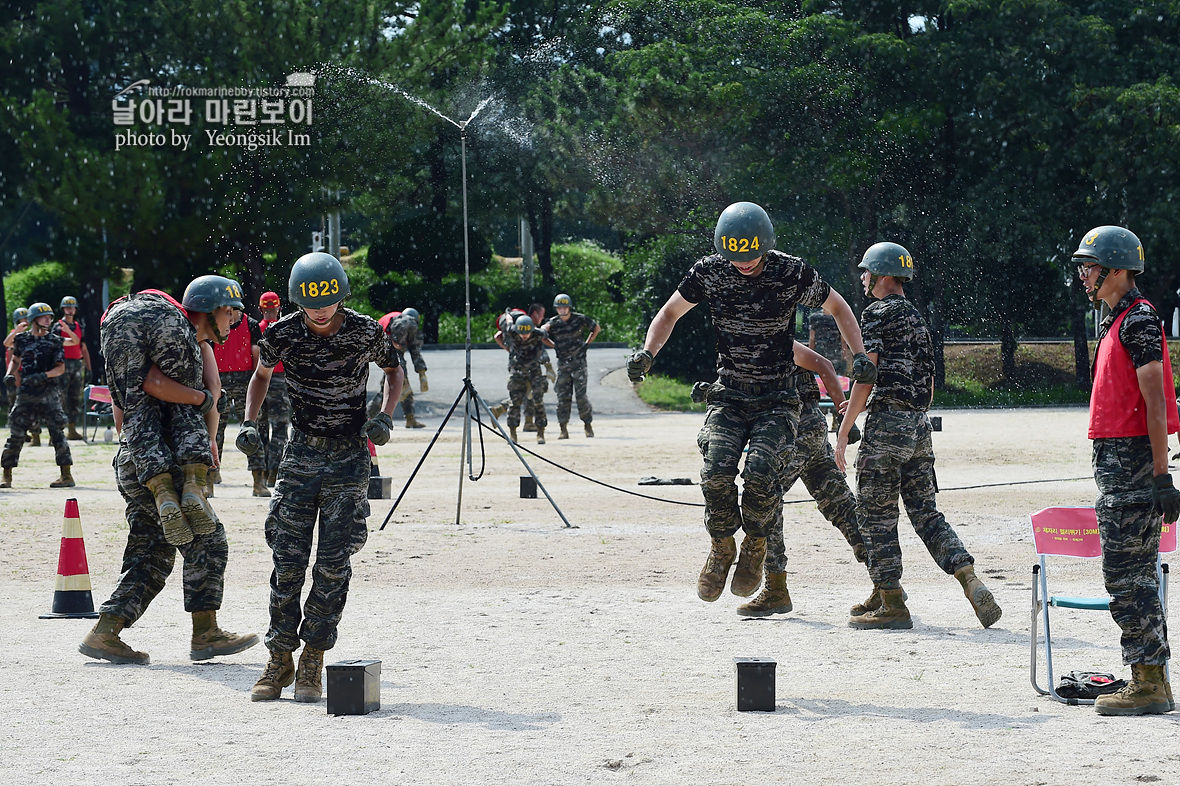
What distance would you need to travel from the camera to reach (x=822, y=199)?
36031 millimetres

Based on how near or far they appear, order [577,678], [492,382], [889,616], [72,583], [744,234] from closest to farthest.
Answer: [744,234] → [577,678] → [889,616] → [72,583] → [492,382]

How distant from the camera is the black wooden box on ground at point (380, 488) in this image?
48.6 feet

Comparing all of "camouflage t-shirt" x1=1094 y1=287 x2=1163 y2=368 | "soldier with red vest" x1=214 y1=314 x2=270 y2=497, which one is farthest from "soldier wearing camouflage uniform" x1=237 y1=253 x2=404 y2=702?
"soldier with red vest" x1=214 y1=314 x2=270 y2=497

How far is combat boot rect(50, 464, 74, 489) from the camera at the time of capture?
1670 cm

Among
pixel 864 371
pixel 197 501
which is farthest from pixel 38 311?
pixel 864 371

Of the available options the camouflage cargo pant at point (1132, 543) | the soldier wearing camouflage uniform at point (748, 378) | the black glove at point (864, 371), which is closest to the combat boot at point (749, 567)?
the soldier wearing camouflage uniform at point (748, 378)

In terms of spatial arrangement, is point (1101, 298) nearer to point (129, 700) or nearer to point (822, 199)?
point (129, 700)

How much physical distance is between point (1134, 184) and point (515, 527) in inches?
971

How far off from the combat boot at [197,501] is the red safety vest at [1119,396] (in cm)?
421

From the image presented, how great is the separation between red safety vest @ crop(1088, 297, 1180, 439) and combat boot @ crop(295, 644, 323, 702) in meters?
3.54

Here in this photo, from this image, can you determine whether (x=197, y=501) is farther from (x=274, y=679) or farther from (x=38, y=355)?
(x=38, y=355)

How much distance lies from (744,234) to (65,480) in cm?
1210

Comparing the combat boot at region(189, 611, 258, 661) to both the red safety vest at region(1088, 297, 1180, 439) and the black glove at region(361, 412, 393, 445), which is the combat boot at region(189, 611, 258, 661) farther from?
the red safety vest at region(1088, 297, 1180, 439)

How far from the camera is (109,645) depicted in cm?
745
